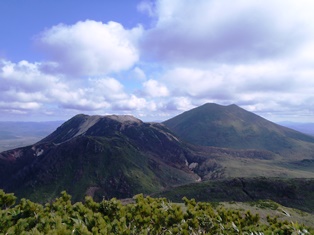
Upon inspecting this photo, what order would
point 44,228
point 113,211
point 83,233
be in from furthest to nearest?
point 113,211 < point 44,228 < point 83,233

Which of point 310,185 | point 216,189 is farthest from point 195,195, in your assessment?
point 310,185

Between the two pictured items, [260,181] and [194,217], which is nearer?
[194,217]

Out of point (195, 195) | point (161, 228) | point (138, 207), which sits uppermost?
point (138, 207)

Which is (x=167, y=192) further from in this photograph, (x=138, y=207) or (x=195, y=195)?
(x=138, y=207)

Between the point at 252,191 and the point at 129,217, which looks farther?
the point at 252,191

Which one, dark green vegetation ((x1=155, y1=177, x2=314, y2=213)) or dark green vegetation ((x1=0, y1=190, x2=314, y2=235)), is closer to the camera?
dark green vegetation ((x1=0, y1=190, x2=314, y2=235))

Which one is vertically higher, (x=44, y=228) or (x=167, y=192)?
(x=44, y=228)

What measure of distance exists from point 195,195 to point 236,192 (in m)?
23.7

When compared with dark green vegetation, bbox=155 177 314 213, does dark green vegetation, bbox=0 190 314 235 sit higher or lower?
higher

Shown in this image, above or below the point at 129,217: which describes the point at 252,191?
below

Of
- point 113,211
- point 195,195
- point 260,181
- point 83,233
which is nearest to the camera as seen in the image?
point 83,233

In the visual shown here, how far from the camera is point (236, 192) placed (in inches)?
6048

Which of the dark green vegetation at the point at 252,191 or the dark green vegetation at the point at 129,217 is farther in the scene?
the dark green vegetation at the point at 252,191

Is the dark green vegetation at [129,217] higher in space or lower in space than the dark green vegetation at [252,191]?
A: higher
